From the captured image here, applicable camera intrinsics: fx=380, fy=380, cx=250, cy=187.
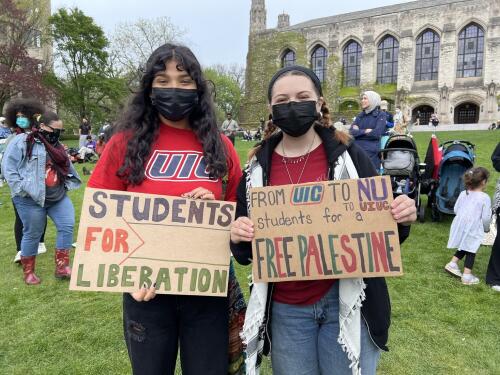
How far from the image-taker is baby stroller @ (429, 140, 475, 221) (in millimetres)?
6895

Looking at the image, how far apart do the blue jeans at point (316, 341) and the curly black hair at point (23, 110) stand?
461 cm

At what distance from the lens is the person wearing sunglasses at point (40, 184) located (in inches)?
185

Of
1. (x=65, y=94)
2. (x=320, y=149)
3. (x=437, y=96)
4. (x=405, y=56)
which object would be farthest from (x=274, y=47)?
(x=320, y=149)

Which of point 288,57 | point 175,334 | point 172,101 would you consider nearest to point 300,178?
point 172,101

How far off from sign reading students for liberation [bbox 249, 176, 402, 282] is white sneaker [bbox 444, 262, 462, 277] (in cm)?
376

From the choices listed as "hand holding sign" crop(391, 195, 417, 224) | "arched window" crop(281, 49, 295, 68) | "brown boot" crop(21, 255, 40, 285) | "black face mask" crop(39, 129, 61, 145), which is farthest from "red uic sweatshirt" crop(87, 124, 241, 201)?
"arched window" crop(281, 49, 295, 68)

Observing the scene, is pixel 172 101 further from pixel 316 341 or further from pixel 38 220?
pixel 38 220

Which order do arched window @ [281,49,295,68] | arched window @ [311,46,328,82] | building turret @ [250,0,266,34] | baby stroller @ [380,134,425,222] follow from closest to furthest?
baby stroller @ [380,134,425,222], arched window @ [311,46,328,82], arched window @ [281,49,295,68], building turret @ [250,0,266,34]

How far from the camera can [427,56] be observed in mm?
41531

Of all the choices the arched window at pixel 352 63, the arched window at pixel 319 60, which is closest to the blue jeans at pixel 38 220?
the arched window at pixel 352 63

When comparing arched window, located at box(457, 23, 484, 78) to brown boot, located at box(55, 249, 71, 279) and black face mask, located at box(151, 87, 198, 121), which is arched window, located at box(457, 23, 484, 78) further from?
black face mask, located at box(151, 87, 198, 121)

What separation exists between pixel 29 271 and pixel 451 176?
7076 millimetres

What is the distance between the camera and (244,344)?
2.06 m

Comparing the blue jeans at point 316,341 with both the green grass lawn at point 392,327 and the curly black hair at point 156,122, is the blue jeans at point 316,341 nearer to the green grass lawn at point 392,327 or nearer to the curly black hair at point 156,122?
the curly black hair at point 156,122
